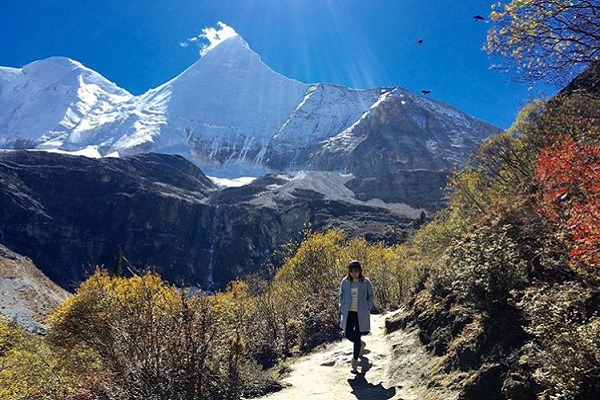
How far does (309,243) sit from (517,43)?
78.1 ft

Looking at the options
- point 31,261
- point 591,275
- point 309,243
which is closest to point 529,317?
point 591,275

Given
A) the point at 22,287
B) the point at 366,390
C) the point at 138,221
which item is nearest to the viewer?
the point at 366,390

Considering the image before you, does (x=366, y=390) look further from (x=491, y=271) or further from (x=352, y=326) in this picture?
(x=491, y=271)

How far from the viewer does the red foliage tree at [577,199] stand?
566 centimetres

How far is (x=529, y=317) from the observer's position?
629cm

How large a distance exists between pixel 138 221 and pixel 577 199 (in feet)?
565

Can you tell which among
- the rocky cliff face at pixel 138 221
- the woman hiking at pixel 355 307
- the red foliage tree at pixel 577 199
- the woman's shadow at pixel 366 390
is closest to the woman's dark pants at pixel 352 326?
the woman hiking at pixel 355 307

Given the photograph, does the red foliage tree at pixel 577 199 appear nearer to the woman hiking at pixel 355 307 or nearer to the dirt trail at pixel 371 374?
the dirt trail at pixel 371 374

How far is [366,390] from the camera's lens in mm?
8305

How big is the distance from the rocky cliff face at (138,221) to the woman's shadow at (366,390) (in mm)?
130537

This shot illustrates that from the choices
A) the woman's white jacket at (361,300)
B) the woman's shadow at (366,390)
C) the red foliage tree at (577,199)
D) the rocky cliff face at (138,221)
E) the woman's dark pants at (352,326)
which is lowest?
the woman's shadow at (366,390)

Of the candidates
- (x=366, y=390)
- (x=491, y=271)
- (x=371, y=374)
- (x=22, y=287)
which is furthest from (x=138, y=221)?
(x=491, y=271)

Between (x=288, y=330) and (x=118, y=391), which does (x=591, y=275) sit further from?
(x=288, y=330)

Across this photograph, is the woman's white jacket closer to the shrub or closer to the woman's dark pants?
the woman's dark pants
